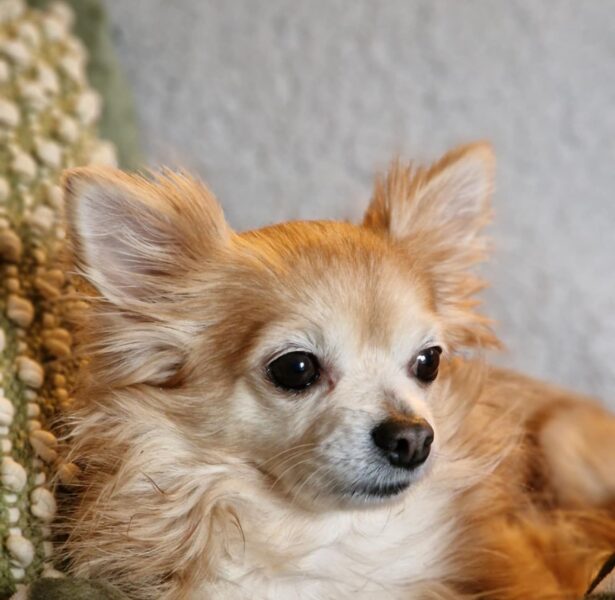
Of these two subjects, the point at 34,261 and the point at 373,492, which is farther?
the point at 34,261

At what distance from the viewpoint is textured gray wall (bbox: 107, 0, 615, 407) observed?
217 cm

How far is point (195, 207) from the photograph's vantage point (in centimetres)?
132

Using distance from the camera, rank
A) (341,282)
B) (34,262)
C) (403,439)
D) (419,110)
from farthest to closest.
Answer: (419,110) → (34,262) → (341,282) → (403,439)

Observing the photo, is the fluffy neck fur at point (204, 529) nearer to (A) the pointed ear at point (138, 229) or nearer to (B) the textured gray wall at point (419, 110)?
(A) the pointed ear at point (138, 229)

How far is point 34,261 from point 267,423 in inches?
19.6

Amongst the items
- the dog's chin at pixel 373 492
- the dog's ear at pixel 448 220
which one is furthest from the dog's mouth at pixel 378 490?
the dog's ear at pixel 448 220

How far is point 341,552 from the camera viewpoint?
1.30 meters

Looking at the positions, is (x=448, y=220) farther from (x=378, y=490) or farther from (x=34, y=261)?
(x=34, y=261)

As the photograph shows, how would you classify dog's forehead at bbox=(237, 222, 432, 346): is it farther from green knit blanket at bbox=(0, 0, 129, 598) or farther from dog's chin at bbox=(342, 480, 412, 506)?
green knit blanket at bbox=(0, 0, 129, 598)

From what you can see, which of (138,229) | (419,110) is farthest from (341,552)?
(419,110)

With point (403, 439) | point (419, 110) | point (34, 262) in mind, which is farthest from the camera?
point (419, 110)

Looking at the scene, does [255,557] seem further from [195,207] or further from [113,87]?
[113,87]

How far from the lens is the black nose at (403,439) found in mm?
1159

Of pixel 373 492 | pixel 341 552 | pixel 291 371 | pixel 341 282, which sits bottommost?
pixel 341 552
